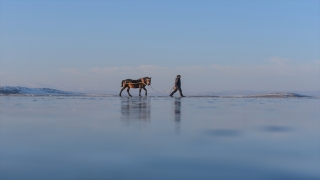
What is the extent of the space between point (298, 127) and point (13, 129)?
502 cm

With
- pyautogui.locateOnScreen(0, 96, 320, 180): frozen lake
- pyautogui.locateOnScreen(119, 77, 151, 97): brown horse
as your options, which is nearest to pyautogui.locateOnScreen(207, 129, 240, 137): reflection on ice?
pyautogui.locateOnScreen(0, 96, 320, 180): frozen lake

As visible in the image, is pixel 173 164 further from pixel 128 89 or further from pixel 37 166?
pixel 128 89

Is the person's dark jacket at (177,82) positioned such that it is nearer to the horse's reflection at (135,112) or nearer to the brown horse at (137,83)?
the brown horse at (137,83)

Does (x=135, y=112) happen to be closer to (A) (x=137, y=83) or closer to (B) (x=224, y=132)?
(B) (x=224, y=132)

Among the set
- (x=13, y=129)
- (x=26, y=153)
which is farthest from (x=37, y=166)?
(x=13, y=129)

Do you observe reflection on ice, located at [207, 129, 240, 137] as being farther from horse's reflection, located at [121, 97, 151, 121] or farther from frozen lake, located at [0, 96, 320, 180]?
horse's reflection, located at [121, 97, 151, 121]

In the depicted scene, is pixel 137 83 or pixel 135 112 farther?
pixel 137 83

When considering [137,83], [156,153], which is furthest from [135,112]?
[137,83]

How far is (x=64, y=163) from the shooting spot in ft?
12.2

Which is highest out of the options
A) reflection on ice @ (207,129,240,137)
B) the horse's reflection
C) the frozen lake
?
the horse's reflection

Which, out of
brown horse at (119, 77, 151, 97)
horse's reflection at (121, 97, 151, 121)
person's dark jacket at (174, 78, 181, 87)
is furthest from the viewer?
brown horse at (119, 77, 151, 97)

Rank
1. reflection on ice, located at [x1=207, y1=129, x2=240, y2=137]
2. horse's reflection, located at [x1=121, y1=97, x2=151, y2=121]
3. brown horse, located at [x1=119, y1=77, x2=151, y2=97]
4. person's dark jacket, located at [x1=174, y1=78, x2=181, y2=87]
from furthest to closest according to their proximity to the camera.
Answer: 1. brown horse, located at [x1=119, y1=77, x2=151, y2=97]
2. person's dark jacket, located at [x1=174, y1=78, x2=181, y2=87]
3. horse's reflection, located at [x1=121, y1=97, x2=151, y2=121]
4. reflection on ice, located at [x1=207, y1=129, x2=240, y2=137]

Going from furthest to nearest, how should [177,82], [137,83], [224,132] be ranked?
[137,83], [177,82], [224,132]

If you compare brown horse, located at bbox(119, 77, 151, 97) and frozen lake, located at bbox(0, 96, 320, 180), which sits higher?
brown horse, located at bbox(119, 77, 151, 97)
